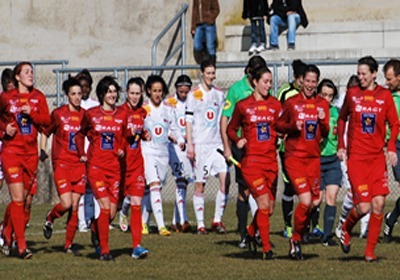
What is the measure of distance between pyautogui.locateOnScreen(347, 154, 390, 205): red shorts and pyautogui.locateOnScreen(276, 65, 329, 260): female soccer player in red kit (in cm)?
58

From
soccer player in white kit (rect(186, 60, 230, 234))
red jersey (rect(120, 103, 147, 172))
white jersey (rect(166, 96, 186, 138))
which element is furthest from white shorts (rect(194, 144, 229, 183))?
red jersey (rect(120, 103, 147, 172))

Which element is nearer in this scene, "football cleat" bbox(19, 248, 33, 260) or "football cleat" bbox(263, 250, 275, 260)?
"football cleat" bbox(263, 250, 275, 260)

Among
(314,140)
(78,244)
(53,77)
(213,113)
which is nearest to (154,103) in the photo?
(213,113)


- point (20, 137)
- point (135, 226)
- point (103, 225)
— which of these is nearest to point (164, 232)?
point (135, 226)

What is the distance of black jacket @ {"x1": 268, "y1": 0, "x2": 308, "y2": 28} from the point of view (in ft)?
86.6

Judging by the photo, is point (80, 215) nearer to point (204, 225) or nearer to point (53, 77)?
point (204, 225)

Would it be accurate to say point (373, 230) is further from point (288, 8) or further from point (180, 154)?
point (288, 8)

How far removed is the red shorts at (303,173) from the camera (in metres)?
14.6

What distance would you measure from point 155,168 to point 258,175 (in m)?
4.25

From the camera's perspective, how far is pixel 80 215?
19.1m

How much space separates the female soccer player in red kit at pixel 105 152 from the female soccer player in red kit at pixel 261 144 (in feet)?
4.45

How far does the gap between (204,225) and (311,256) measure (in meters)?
4.13

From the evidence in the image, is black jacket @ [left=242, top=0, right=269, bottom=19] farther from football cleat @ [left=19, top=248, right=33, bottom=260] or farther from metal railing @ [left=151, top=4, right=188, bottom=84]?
football cleat @ [left=19, top=248, right=33, bottom=260]

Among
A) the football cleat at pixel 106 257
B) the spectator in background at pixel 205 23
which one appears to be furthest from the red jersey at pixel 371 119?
the spectator in background at pixel 205 23
